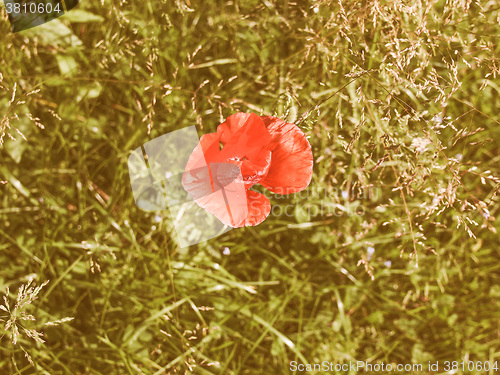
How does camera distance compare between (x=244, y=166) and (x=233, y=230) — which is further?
(x=233, y=230)

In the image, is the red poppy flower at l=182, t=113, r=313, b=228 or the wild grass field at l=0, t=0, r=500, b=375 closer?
the red poppy flower at l=182, t=113, r=313, b=228

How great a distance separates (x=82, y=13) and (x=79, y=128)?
46cm

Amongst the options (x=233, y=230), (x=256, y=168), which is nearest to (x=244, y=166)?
(x=256, y=168)

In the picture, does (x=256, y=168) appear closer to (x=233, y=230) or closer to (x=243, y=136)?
(x=243, y=136)

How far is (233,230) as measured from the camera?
1716 millimetres

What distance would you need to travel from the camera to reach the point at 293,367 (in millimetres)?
1694

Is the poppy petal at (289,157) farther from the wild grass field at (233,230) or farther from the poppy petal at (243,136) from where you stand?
the wild grass field at (233,230)

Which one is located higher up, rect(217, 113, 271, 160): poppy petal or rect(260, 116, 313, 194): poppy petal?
rect(217, 113, 271, 160): poppy petal

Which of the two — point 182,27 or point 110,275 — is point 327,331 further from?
point 182,27

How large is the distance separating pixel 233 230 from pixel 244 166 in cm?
60

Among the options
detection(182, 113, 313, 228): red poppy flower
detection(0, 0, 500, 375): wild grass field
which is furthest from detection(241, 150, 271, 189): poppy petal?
detection(0, 0, 500, 375): wild grass field

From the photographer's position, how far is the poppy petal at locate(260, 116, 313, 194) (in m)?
1.20

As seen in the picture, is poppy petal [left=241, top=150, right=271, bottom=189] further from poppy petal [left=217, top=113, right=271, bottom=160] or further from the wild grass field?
the wild grass field

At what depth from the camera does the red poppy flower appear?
3.78 ft
